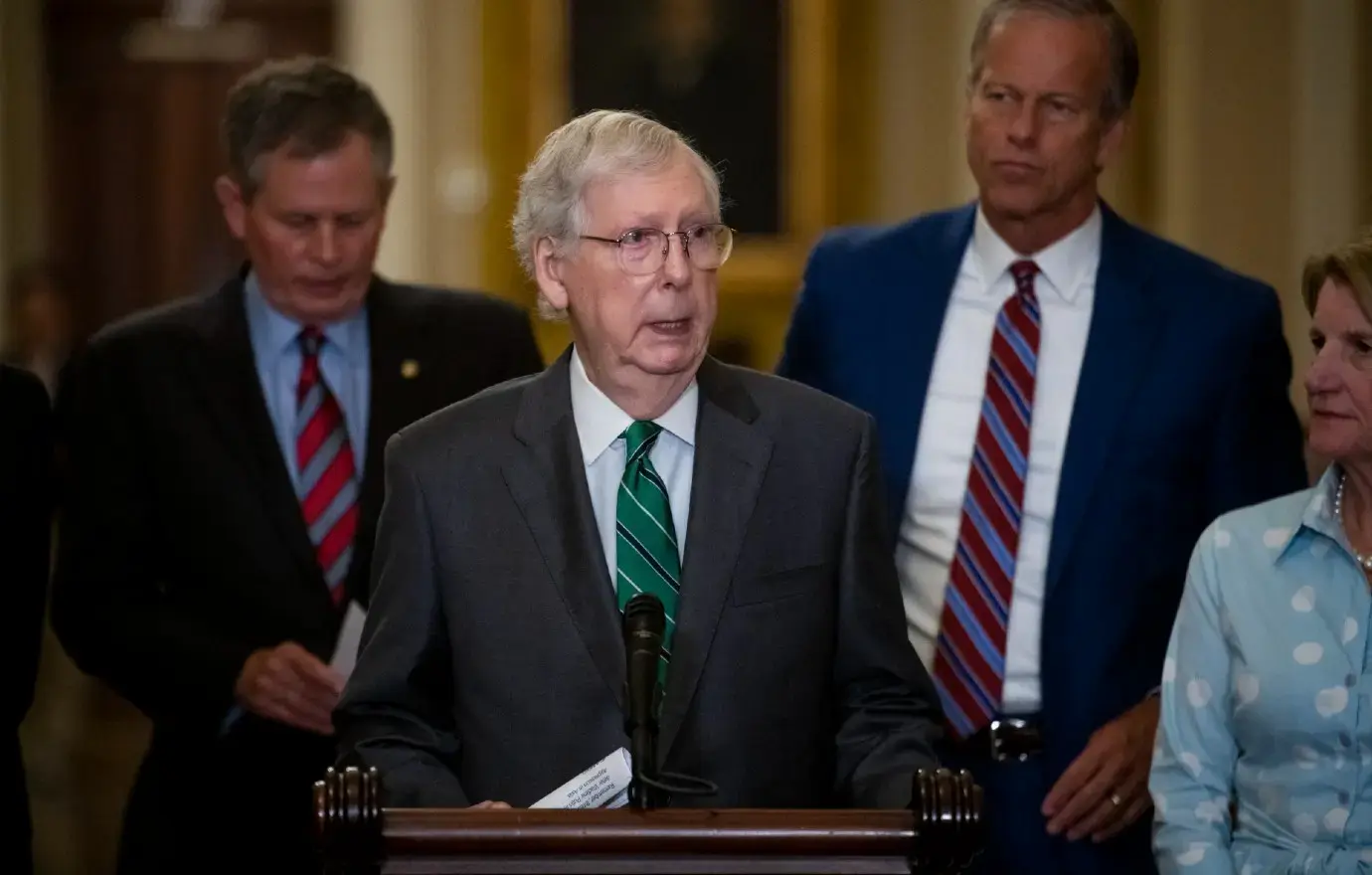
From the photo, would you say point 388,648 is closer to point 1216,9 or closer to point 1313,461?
point 1313,461

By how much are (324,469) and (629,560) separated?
96cm

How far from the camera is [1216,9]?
21.3ft

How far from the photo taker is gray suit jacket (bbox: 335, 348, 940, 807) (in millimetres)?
2488

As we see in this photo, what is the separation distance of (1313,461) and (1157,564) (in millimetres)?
2530

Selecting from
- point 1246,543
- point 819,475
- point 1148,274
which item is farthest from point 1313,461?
point 819,475

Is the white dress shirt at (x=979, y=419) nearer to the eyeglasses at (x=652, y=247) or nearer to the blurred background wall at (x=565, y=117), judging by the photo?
the eyeglasses at (x=652, y=247)

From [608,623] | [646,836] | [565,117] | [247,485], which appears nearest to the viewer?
[646,836]

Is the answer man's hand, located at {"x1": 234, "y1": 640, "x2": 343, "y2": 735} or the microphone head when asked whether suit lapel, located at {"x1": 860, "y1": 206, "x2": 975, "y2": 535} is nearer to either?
man's hand, located at {"x1": 234, "y1": 640, "x2": 343, "y2": 735}

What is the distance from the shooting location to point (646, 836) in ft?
6.72

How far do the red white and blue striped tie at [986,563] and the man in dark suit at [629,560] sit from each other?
54cm

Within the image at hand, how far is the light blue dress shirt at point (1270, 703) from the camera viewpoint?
2.66 m

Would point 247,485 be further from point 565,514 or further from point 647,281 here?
point 647,281

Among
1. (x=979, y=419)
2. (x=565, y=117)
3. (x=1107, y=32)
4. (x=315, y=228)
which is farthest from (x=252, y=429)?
(x=565, y=117)

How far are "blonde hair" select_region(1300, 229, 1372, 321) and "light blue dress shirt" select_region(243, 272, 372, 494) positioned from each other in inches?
58.7
